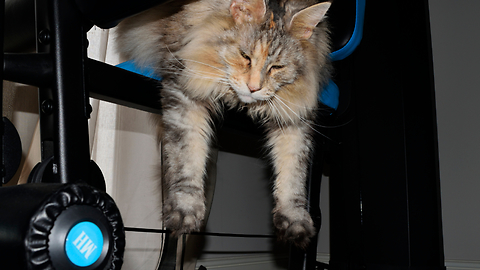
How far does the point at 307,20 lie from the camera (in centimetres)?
100

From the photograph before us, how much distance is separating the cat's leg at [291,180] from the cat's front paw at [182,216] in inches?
9.6

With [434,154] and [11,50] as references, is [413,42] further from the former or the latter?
[11,50]

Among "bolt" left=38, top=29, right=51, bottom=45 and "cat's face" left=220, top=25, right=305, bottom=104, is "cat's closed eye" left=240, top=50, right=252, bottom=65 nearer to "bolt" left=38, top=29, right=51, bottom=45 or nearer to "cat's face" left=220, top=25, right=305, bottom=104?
"cat's face" left=220, top=25, right=305, bottom=104

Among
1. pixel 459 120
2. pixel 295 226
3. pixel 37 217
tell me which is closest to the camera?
pixel 37 217

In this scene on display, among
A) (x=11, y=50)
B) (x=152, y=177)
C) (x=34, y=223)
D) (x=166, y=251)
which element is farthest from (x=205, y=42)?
(x=166, y=251)

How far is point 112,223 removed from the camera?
346mm

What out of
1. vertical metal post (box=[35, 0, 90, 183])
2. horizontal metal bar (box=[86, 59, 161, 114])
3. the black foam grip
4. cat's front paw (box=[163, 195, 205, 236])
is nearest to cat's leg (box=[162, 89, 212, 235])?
cat's front paw (box=[163, 195, 205, 236])

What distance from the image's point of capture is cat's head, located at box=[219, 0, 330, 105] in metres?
0.96

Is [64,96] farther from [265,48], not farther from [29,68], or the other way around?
[265,48]

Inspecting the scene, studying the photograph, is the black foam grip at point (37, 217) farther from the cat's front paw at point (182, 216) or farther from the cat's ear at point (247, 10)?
the cat's ear at point (247, 10)

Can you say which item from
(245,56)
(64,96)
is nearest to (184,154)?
(245,56)

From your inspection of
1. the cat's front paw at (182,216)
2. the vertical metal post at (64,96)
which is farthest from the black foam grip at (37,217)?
the cat's front paw at (182,216)

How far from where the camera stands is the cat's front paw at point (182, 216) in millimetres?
912

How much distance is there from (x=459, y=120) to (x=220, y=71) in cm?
167
